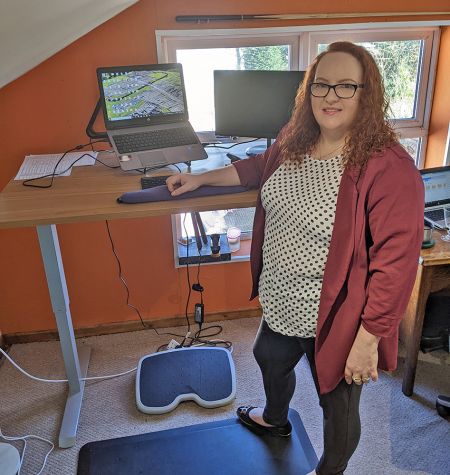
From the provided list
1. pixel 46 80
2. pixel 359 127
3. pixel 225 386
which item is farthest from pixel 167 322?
pixel 359 127

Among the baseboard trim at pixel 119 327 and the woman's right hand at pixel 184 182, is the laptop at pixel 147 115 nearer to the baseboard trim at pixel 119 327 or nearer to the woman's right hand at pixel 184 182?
the woman's right hand at pixel 184 182

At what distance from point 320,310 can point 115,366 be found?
53.2 inches

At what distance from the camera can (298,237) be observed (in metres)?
1.30

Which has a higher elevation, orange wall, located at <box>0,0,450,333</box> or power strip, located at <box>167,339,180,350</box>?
orange wall, located at <box>0,0,450,333</box>

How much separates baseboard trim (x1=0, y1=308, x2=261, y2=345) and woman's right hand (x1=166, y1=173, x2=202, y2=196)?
3.75ft

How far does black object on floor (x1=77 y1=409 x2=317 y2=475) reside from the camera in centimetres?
174

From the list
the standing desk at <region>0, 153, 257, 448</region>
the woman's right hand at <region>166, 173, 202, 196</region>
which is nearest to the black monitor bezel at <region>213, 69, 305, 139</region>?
the standing desk at <region>0, 153, 257, 448</region>

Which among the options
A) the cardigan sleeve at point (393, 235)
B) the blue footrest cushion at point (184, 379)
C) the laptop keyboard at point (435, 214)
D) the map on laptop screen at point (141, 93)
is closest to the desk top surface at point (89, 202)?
the map on laptop screen at point (141, 93)

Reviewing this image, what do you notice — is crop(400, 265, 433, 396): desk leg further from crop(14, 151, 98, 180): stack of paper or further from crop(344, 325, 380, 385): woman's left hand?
crop(14, 151, 98, 180): stack of paper

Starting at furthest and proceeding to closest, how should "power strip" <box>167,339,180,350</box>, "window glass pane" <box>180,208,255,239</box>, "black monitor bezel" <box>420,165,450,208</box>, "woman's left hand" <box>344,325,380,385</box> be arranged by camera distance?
"window glass pane" <box>180,208,255,239</box> < "power strip" <box>167,339,180,350</box> < "black monitor bezel" <box>420,165,450,208</box> < "woman's left hand" <box>344,325,380,385</box>

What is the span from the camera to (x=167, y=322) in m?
2.54

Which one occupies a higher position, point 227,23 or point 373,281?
point 227,23

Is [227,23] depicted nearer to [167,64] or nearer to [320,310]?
[167,64]

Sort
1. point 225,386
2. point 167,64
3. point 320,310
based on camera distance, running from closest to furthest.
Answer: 1. point 320,310
2. point 167,64
3. point 225,386
